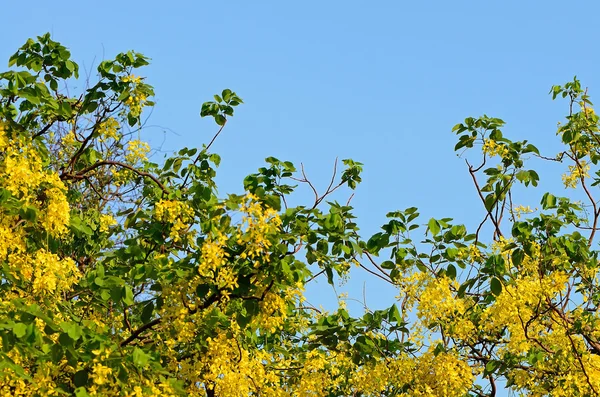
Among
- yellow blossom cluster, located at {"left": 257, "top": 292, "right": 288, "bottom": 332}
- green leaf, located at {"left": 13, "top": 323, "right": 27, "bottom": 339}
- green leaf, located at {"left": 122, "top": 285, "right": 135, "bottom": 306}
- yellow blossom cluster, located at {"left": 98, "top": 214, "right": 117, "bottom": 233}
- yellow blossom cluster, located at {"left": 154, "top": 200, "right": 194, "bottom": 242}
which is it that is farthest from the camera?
yellow blossom cluster, located at {"left": 98, "top": 214, "right": 117, "bottom": 233}

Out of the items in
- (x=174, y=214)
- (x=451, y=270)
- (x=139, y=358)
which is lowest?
(x=139, y=358)

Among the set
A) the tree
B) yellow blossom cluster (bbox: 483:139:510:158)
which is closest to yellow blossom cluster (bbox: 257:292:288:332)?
the tree

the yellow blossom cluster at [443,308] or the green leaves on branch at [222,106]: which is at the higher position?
the green leaves on branch at [222,106]

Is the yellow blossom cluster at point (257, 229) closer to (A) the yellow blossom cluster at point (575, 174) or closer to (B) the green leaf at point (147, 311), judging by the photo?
(B) the green leaf at point (147, 311)

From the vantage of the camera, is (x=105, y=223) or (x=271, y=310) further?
(x=105, y=223)

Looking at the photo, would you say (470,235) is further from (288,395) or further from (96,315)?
(96,315)

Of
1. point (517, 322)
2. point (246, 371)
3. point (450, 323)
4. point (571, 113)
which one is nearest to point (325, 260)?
point (246, 371)

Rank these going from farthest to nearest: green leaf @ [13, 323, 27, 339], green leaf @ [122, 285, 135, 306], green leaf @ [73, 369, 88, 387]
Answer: green leaf @ [122, 285, 135, 306]
green leaf @ [73, 369, 88, 387]
green leaf @ [13, 323, 27, 339]

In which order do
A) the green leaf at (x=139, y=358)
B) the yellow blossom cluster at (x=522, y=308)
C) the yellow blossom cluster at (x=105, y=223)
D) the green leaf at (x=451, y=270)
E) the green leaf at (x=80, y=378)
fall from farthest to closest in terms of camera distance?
1. the yellow blossom cluster at (x=105, y=223)
2. the yellow blossom cluster at (x=522, y=308)
3. the green leaf at (x=451, y=270)
4. the green leaf at (x=80, y=378)
5. the green leaf at (x=139, y=358)

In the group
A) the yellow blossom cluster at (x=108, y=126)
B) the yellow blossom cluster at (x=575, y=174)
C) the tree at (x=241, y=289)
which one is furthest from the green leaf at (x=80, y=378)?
the yellow blossom cluster at (x=575, y=174)

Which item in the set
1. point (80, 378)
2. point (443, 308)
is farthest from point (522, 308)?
Result: point (80, 378)

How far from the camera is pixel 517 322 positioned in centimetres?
663

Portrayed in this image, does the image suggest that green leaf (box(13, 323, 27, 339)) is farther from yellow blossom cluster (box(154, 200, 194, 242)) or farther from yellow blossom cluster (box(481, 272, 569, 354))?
yellow blossom cluster (box(481, 272, 569, 354))

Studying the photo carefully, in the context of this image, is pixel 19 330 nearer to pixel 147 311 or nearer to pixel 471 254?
pixel 147 311
